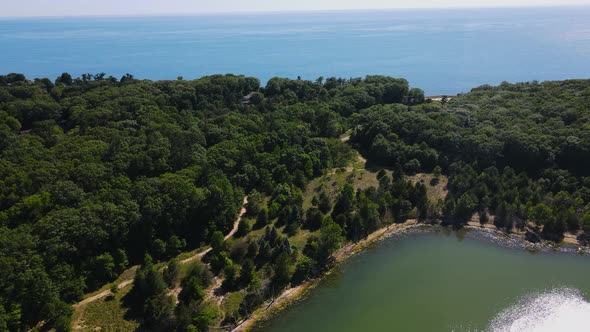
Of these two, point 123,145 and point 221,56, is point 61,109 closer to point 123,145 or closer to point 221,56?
point 123,145

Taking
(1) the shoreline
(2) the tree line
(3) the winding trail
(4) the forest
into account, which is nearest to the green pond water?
(1) the shoreline

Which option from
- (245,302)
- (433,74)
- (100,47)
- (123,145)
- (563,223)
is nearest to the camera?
(245,302)

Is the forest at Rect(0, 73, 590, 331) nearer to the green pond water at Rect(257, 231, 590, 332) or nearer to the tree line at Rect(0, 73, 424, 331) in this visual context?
the tree line at Rect(0, 73, 424, 331)

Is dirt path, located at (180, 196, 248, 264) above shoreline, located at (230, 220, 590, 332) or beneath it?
above

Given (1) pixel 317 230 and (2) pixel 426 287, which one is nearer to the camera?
(2) pixel 426 287

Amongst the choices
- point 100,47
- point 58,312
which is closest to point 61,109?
point 58,312

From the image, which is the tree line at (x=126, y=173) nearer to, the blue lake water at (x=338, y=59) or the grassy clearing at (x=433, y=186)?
the grassy clearing at (x=433, y=186)

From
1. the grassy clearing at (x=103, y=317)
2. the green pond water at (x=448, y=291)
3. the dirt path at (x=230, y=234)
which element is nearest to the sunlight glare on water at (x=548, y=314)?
the green pond water at (x=448, y=291)
